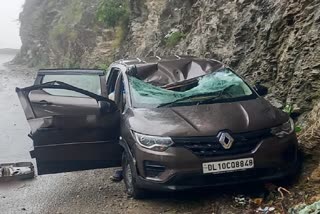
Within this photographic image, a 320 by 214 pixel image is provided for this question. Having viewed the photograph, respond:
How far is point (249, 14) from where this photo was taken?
930 centimetres

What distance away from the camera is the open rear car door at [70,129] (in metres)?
5.85

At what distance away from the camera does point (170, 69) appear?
22.4 ft

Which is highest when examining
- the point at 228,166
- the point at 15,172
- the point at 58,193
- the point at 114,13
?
the point at 228,166

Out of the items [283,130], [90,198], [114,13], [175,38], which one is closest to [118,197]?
[90,198]

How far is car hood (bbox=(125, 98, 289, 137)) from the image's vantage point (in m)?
5.11

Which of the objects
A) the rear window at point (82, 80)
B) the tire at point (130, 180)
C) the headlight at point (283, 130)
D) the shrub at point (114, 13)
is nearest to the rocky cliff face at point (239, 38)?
the shrub at point (114, 13)

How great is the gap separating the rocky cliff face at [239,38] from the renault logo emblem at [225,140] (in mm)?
2263

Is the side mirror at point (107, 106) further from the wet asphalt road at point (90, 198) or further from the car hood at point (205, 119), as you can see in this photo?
the wet asphalt road at point (90, 198)

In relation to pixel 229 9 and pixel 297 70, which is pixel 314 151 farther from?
pixel 229 9

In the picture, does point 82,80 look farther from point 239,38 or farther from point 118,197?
point 239,38

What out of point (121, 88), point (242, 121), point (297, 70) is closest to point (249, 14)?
point (297, 70)

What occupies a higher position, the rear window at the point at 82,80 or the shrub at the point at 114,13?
the rear window at the point at 82,80

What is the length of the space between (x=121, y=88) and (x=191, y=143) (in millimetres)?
1994

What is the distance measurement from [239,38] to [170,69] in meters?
3.00
